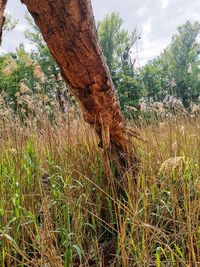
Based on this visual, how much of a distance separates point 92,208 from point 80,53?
0.80 meters

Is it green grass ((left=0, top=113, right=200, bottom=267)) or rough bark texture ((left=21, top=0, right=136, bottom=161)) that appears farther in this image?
rough bark texture ((left=21, top=0, right=136, bottom=161))

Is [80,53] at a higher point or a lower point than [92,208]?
higher

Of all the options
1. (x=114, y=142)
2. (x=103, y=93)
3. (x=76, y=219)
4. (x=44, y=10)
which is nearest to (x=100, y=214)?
(x=76, y=219)

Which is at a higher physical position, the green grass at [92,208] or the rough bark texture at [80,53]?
the rough bark texture at [80,53]

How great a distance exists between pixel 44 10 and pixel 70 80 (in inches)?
15.1

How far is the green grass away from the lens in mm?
1196

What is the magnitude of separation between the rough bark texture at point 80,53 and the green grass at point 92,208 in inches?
11.2

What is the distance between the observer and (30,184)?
1708 millimetres

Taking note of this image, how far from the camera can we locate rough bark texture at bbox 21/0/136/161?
62.7 inches

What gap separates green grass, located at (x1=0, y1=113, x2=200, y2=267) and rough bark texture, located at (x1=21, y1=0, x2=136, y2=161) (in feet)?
0.93

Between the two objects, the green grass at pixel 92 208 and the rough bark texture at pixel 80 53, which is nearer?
the green grass at pixel 92 208

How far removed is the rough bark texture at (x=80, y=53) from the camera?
62.7 inches

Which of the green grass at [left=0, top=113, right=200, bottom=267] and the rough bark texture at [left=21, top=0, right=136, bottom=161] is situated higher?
the rough bark texture at [left=21, top=0, right=136, bottom=161]

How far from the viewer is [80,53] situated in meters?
1.69
